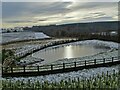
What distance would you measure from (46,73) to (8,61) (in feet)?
29.9

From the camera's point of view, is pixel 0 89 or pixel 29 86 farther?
pixel 29 86

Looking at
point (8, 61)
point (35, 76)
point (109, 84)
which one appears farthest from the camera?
point (8, 61)

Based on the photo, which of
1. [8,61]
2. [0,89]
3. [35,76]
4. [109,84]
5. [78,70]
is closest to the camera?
[0,89]

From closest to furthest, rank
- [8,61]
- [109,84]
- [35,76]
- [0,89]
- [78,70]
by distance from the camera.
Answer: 1. [0,89]
2. [109,84]
3. [35,76]
4. [78,70]
5. [8,61]

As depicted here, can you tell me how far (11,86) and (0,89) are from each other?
5.59 ft

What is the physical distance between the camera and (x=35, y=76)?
25.0 meters

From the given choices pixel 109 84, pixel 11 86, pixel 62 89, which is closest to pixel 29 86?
pixel 11 86

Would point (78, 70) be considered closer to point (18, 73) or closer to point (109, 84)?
point (18, 73)

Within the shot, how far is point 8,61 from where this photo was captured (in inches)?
1300

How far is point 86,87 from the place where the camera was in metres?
16.9

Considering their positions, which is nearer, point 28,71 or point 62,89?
A: point 62,89

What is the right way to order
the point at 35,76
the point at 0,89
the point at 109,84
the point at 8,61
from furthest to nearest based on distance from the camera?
the point at 8,61, the point at 35,76, the point at 109,84, the point at 0,89

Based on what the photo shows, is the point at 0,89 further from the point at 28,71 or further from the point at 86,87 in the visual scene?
the point at 28,71

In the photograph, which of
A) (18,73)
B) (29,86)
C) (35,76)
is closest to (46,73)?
(35,76)
